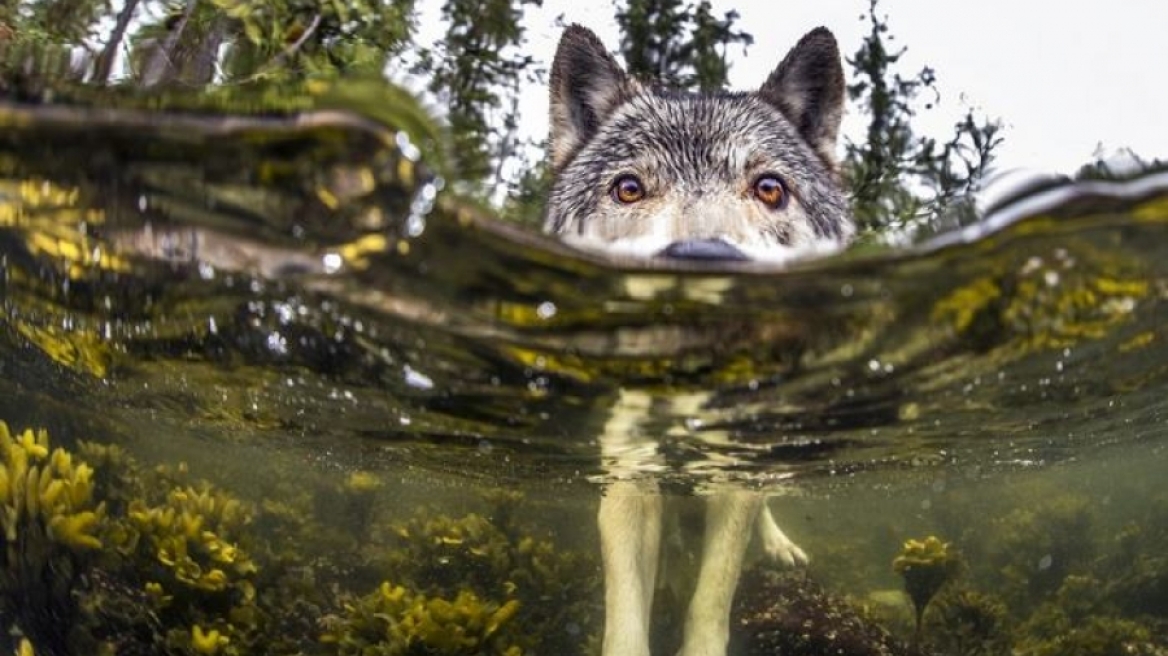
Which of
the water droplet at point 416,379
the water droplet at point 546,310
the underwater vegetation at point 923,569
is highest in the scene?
the water droplet at point 546,310

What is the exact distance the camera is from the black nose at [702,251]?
424 cm

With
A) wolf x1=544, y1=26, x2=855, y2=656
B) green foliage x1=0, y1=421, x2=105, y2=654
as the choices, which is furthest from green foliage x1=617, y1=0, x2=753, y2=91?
green foliage x1=0, y1=421, x2=105, y2=654

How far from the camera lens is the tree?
7.60 m

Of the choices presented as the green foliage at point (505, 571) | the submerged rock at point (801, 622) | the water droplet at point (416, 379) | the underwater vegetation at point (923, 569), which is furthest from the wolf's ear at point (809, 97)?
the underwater vegetation at point (923, 569)

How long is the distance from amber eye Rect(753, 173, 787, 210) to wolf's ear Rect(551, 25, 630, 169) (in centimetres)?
103

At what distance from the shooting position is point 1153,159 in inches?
153

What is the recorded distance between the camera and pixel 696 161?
4855 millimetres

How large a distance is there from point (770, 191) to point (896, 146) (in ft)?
12.5

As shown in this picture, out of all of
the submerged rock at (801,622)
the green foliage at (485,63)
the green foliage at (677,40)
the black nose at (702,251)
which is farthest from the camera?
the green foliage at (677,40)

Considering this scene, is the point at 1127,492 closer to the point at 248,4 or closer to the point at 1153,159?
the point at 1153,159

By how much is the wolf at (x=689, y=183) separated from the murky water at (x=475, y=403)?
13.6 inches

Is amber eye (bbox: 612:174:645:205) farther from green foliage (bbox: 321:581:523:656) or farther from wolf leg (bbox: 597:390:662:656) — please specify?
green foliage (bbox: 321:581:523:656)

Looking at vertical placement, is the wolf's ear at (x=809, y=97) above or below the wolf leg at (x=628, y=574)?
above

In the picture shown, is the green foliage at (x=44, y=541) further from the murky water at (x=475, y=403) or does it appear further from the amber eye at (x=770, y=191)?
the amber eye at (x=770, y=191)
